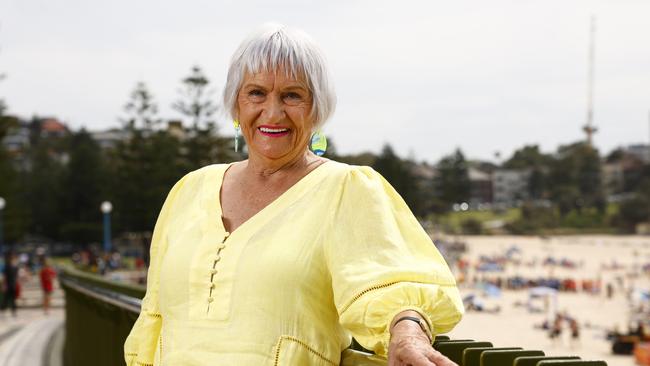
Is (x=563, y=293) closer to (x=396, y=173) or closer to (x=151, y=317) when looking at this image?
(x=396, y=173)

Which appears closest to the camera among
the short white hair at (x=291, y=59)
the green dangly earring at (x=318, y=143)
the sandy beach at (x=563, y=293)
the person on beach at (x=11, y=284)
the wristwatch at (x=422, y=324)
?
the wristwatch at (x=422, y=324)

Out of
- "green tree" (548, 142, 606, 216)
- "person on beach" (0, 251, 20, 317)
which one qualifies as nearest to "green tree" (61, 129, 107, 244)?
"person on beach" (0, 251, 20, 317)

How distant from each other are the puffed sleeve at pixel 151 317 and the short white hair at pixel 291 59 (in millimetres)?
399

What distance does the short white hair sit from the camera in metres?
1.60

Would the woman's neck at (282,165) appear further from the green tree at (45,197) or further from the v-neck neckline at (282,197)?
the green tree at (45,197)

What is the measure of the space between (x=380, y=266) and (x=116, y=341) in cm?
227

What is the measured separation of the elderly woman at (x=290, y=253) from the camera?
4.66 feet

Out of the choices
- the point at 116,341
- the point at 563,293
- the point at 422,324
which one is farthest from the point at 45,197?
the point at 422,324

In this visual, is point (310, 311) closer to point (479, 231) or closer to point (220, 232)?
point (220, 232)

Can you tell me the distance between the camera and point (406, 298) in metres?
1.38

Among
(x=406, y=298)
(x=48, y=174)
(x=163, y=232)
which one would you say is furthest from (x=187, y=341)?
(x=48, y=174)

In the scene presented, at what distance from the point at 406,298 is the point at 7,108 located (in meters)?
40.0

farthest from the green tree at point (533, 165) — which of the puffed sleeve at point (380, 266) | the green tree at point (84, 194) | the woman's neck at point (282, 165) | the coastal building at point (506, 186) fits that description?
the puffed sleeve at point (380, 266)

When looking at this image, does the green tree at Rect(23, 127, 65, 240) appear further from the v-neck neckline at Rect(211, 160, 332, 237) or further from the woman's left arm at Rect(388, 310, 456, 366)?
the woman's left arm at Rect(388, 310, 456, 366)
